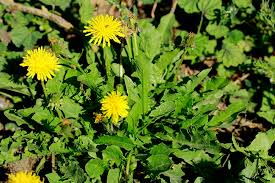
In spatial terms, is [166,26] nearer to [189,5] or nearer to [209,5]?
[189,5]

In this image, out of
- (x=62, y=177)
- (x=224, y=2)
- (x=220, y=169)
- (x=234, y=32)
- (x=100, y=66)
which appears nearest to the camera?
(x=62, y=177)

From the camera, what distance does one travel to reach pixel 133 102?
2809 millimetres

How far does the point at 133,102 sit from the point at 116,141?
1.06 feet

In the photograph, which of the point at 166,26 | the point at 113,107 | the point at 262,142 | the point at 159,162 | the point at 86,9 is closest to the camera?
the point at 113,107

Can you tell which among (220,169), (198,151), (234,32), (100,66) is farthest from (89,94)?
(234,32)

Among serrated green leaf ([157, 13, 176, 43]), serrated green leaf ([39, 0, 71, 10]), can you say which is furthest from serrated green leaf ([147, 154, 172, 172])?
serrated green leaf ([39, 0, 71, 10])

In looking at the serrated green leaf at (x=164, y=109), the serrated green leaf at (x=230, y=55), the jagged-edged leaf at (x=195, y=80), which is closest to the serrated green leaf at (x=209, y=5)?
the serrated green leaf at (x=230, y=55)

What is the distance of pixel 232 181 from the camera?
2.73m

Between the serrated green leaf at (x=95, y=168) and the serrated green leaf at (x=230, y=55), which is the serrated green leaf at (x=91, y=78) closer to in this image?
the serrated green leaf at (x=95, y=168)

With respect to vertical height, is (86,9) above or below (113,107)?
above

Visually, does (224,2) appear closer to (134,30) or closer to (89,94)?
(134,30)

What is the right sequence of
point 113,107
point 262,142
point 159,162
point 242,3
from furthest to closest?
1. point 242,3
2. point 262,142
3. point 159,162
4. point 113,107

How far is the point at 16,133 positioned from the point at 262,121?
1963 mm

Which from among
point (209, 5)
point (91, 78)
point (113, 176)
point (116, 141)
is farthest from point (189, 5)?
point (113, 176)
